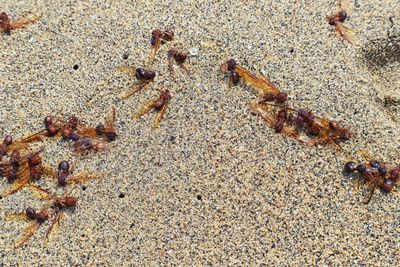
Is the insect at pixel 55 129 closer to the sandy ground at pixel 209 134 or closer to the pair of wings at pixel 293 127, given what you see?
the sandy ground at pixel 209 134

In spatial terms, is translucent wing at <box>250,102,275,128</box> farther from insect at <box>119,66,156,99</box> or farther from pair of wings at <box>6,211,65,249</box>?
pair of wings at <box>6,211,65,249</box>

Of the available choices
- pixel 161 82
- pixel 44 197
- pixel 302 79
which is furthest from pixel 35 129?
pixel 302 79

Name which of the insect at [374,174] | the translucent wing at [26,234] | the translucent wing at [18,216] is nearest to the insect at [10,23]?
the translucent wing at [18,216]

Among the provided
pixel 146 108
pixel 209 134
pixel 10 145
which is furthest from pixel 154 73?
pixel 10 145

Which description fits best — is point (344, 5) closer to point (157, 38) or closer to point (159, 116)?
point (157, 38)

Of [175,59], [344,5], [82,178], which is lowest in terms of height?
[82,178]

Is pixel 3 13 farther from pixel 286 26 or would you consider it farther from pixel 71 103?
pixel 286 26
